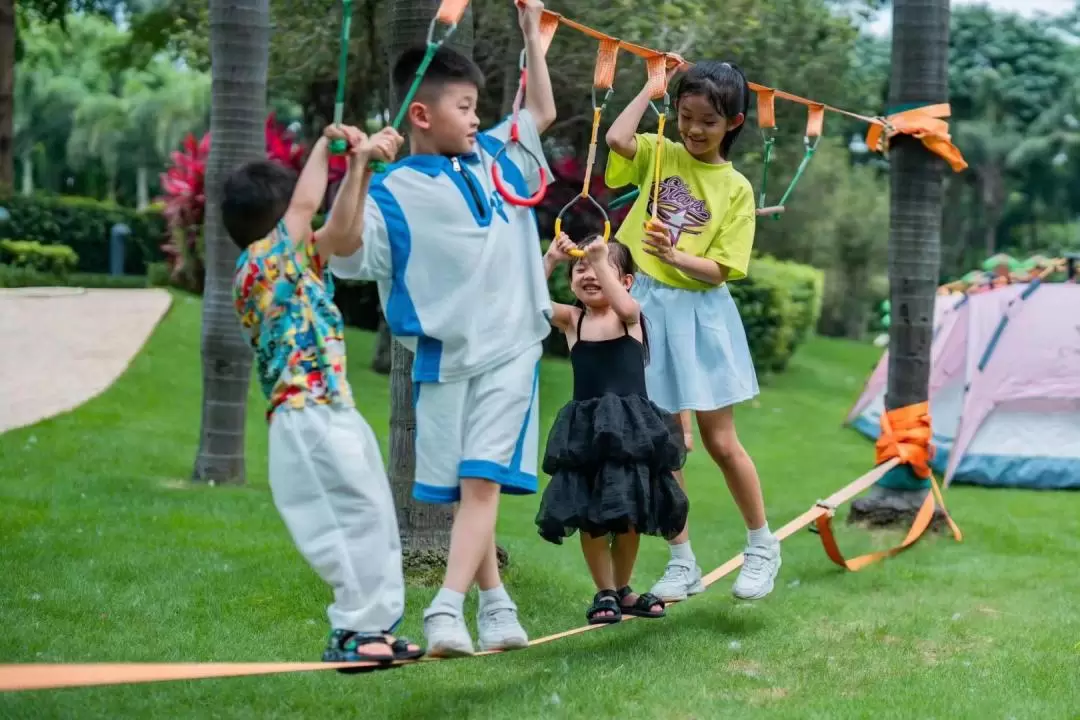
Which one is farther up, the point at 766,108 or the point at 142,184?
the point at 142,184

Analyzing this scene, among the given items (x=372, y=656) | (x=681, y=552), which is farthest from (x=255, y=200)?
(x=681, y=552)

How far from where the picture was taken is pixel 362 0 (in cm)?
1295

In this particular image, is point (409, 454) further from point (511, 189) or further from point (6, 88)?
point (6, 88)

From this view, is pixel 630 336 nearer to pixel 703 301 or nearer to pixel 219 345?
pixel 703 301

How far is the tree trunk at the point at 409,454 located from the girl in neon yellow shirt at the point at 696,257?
38.5 inches

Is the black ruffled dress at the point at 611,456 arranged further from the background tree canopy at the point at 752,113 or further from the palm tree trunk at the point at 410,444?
the background tree canopy at the point at 752,113

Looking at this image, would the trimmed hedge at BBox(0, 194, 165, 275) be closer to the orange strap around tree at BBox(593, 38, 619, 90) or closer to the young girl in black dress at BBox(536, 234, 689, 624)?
the orange strap around tree at BBox(593, 38, 619, 90)

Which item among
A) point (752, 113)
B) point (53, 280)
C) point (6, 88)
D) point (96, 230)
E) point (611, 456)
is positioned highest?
point (6, 88)

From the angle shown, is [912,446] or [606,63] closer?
[606,63]

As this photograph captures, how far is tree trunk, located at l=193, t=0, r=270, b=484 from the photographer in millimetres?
7879

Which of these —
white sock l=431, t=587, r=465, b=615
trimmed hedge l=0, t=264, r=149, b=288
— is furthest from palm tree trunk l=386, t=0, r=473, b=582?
trimmed hedge l=0, t=264, r=149, b=288

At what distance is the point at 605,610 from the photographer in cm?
458

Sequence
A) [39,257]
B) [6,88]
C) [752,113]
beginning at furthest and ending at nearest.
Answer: [6,88]
[39,257]
[752,113]

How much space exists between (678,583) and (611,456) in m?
0.73
